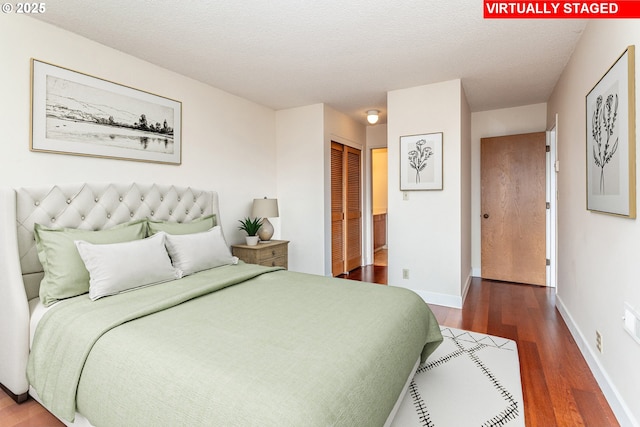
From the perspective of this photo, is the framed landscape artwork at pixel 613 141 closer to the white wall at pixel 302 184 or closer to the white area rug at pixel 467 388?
the white area rug at pixel 467 388

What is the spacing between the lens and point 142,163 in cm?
291

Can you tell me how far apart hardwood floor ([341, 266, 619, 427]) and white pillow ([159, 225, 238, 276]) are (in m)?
2.14

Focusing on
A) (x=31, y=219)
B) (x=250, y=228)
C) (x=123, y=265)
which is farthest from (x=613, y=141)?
(x=31, y=219)

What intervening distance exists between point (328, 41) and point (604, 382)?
9.64ft

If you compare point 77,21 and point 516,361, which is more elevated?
point 77,21

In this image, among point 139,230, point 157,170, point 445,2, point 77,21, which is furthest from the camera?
point 157,170

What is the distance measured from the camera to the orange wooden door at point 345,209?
468 centimetres

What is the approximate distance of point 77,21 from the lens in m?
2.27

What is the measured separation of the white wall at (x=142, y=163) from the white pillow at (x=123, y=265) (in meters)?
0.75

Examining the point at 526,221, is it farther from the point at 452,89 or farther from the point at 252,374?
the point at 252,374

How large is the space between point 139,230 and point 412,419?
226 cm

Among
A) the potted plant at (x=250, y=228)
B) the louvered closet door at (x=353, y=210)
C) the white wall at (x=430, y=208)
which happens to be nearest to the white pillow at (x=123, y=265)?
the potted plant at (x=250, y=228)

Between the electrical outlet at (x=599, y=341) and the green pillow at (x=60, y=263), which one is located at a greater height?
the green pillow at (x=60, y=263)

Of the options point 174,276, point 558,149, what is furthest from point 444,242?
point 174,276
